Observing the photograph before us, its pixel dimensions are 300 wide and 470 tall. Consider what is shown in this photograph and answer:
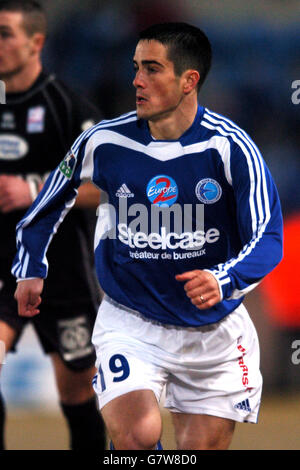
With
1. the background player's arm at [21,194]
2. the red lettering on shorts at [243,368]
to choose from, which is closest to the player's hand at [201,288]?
the red lettering on shorts at [243,368]

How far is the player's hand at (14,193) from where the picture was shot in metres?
4.18

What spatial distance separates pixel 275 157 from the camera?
5.76 meters

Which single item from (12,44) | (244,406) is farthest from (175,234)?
(12,44)

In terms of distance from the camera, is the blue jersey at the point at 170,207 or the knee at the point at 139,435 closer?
the knee at the point at 139,435

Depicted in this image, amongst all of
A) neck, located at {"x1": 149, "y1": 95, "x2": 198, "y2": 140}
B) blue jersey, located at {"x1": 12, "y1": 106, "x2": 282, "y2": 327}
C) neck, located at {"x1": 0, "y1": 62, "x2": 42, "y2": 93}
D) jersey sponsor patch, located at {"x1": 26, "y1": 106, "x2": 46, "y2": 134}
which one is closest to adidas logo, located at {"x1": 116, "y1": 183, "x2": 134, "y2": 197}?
blue jersey, located at {"x1": 12, "y1": 106, "x2": 282, "y2": 327}

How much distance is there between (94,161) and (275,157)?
2.61 meters

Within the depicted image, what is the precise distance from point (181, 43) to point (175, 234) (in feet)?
2.21

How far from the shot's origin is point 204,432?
127 inches

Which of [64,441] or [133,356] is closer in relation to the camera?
[133,356]

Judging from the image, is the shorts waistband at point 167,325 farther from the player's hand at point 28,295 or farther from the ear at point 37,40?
the ear at point 37,40

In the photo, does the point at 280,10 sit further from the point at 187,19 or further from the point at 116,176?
the point at 116,176

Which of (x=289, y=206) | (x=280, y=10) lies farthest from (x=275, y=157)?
(x=280, y=10)

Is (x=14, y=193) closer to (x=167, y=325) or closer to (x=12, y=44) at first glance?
(x=12, y=44)

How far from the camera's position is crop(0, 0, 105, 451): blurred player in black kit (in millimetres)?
4262
